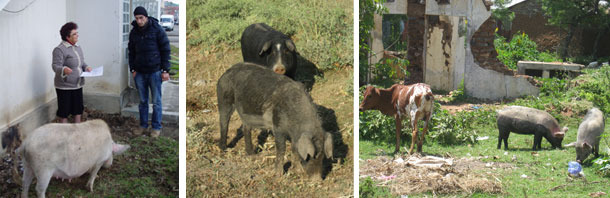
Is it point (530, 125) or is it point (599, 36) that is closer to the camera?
point (530, 125)

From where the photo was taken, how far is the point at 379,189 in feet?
20.0

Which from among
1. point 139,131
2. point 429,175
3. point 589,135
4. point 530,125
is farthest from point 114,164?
point 589,135

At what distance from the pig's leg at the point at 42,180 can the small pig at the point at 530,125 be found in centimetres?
444

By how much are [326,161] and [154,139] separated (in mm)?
1720

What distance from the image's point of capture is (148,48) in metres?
5.67

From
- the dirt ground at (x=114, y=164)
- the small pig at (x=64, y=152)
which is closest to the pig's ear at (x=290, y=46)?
the dirt ground at (x=114, y=164)

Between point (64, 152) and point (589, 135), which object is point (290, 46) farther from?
point (589, 135)

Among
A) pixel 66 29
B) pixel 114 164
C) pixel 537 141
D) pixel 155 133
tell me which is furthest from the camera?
pixel 537 141

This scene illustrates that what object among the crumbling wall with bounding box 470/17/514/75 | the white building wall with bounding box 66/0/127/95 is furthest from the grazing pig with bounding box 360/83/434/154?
the white building wall with bounding box 66/0/127/95

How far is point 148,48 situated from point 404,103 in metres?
2.58

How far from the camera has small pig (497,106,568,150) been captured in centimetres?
631

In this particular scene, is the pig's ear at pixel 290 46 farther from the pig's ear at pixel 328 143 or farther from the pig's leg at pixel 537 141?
the pig's leg at pixel 537 141

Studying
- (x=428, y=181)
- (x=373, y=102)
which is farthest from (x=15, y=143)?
(x=428, y=181)

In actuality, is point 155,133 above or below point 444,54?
below
